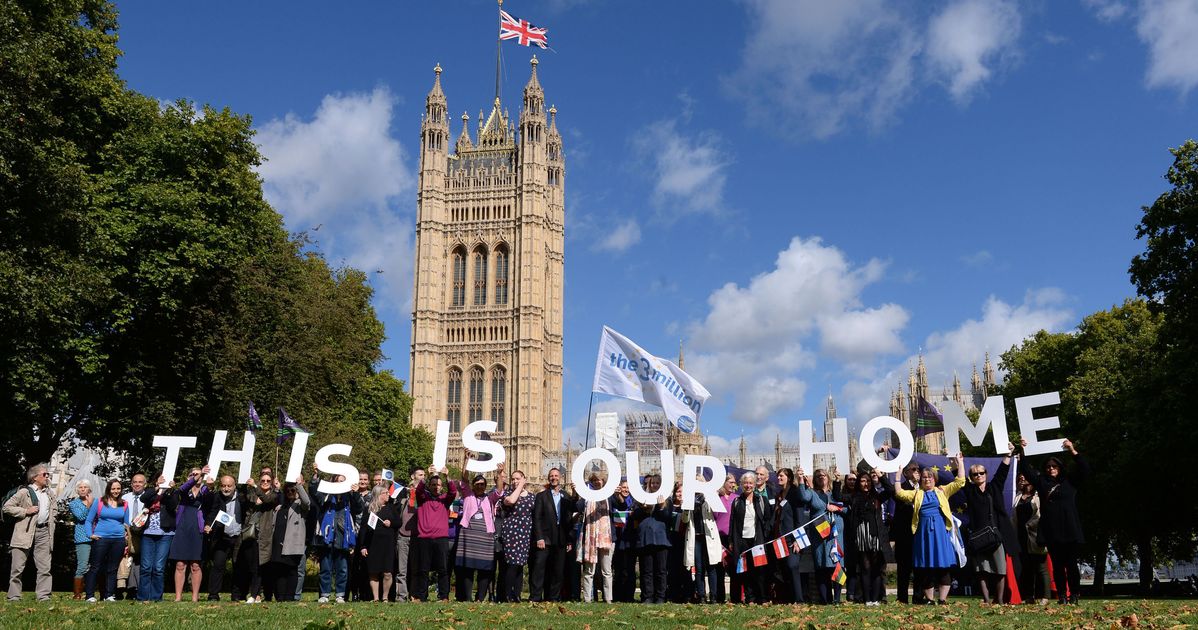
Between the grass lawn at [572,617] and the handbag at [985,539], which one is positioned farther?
the handbag at [985,539]

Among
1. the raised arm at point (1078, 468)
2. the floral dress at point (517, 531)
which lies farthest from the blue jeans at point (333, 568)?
the raised arm at point (1078, 468)

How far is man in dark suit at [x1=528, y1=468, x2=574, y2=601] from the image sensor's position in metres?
12.3

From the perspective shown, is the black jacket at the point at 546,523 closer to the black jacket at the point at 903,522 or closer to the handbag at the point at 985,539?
the black jacket at the point at 903,522

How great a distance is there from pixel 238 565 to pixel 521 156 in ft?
253

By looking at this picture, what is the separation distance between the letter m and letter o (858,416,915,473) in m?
0.54

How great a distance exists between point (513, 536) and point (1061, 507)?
624 centimetres

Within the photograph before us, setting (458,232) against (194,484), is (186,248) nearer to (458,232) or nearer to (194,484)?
(194,484)

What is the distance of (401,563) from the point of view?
1257 centimetres

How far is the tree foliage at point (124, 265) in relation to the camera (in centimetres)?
1577

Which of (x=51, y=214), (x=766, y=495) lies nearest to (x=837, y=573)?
(x=766, y=495)

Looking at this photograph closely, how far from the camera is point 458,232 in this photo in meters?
87.4

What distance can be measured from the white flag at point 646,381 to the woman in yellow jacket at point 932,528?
5.85 meters

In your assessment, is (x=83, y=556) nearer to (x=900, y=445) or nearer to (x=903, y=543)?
(x=903, y=543)

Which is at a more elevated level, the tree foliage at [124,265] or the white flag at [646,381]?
the tree foliage at [124,265]
